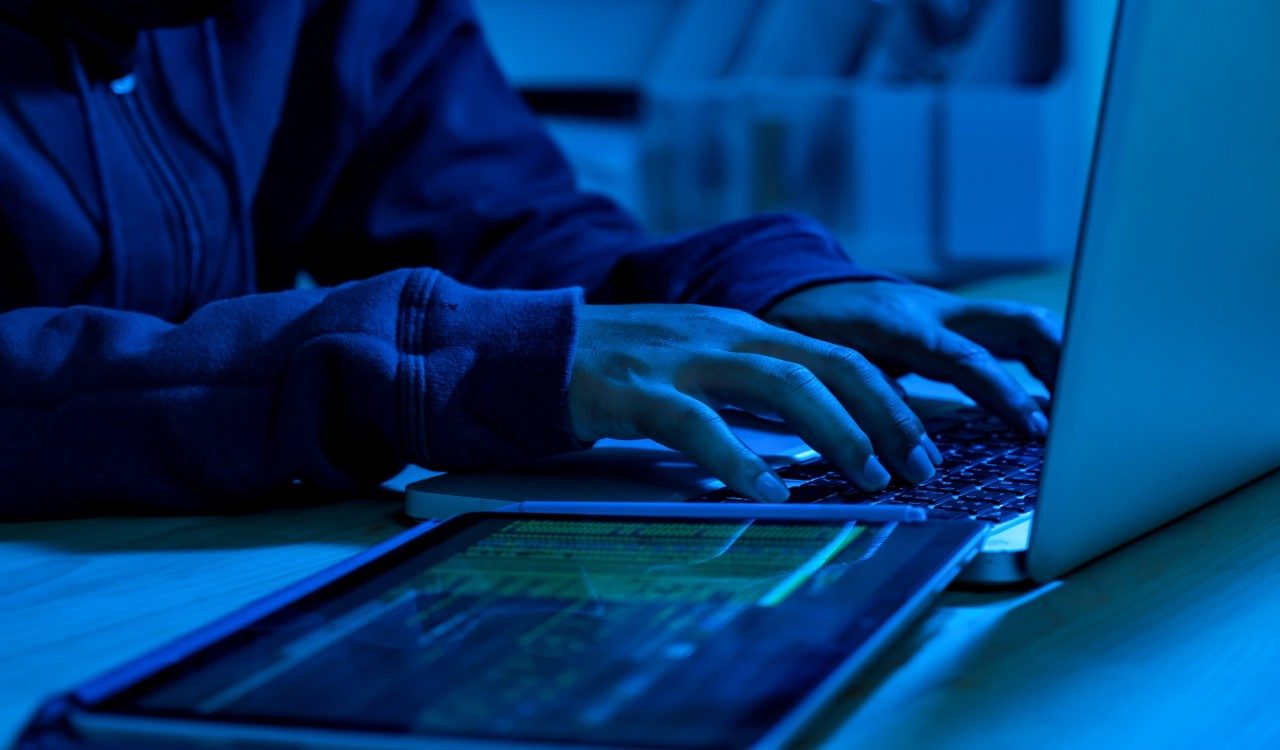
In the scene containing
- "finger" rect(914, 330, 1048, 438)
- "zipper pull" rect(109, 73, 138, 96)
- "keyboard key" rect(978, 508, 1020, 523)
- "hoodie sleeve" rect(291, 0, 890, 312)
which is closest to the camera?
"keyboard key" rect(978, 508, 1020, 523)

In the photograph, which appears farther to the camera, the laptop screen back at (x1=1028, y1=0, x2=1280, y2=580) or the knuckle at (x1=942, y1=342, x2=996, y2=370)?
the knuckle at (x1=942, y1=342, x2=996, y2=370)

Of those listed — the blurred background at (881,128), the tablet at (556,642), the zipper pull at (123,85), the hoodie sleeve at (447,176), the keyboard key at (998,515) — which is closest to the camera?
the tablet at (556,642)

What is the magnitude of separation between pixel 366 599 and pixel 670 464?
0.22 meters

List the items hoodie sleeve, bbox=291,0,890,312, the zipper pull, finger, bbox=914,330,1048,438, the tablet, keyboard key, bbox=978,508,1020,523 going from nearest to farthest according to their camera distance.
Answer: the tablet < keyboard key, bbox=978,508,1020,523 < finger, bbox=914,330,1048,438 < the zipper pull < hoodie sleeve, bbox=291,0,890,312

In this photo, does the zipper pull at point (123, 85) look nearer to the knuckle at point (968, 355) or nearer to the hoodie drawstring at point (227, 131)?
the hoodie drawstring at point (227, 131)

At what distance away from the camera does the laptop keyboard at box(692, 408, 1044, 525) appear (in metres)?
0.51

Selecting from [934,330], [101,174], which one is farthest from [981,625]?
[101,174]

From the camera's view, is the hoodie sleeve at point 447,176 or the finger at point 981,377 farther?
the hoodie sleeve at point 447,176

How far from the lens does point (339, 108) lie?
1026 mm

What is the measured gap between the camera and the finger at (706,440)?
1.71ft

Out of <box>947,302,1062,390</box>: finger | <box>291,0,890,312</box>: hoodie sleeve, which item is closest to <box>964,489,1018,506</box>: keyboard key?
<box>947,302,1062,390</box>: finger

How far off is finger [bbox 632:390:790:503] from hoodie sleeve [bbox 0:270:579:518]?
0.04 metres

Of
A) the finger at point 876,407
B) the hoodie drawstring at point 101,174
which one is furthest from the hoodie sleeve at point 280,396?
the hoodie drawstring at point 101,174

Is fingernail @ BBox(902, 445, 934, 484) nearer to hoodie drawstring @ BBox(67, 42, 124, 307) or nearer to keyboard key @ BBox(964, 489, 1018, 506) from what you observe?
keyboard key @ BBox(964, 489, 1018, 506)
